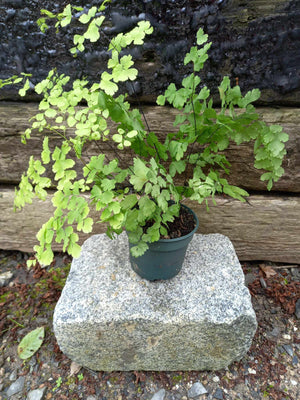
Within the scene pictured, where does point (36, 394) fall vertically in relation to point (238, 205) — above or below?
below

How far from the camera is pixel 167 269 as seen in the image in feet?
5.06

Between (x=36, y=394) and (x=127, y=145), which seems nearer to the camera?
(x=127, y=145)

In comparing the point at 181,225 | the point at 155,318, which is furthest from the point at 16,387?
the point at 181,225

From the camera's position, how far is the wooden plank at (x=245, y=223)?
77.8 inches

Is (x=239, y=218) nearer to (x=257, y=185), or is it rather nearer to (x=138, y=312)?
(x=257, y=185)

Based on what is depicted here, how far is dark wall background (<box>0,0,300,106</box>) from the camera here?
1.50 metres

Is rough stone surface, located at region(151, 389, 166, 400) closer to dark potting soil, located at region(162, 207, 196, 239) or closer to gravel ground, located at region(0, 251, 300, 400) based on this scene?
gravel ground, located at region(0, 251, 300, 400)

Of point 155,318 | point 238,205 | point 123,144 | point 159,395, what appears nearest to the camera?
point 123,144

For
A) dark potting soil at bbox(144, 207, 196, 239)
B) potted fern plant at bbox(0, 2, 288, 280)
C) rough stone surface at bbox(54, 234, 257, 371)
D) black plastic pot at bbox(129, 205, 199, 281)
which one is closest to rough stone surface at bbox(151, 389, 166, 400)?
rough stone surface at bbox(54, 234, 257, 371)

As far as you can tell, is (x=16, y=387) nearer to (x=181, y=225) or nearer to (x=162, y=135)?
(x=181, y=225)

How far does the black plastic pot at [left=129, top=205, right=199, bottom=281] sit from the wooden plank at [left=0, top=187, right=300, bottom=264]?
549mm

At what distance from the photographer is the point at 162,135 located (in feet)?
5.89

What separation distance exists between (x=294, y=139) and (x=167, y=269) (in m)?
1.08

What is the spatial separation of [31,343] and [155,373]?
0.78 m
